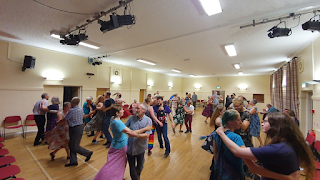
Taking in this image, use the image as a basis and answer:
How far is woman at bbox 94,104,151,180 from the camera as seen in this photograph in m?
1.80

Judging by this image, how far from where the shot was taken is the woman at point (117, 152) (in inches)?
71.1

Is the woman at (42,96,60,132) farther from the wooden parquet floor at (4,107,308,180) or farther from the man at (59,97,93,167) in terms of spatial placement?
the man at (59,97,93,167)

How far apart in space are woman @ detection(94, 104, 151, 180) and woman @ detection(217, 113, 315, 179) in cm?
143

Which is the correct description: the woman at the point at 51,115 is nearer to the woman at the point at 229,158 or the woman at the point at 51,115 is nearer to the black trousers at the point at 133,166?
the black trousers at the point at 133,166

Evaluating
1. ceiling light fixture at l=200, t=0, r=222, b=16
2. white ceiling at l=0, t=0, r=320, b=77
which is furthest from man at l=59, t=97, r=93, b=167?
ceiling light fixture at l=200, t=0, r=222, b=16

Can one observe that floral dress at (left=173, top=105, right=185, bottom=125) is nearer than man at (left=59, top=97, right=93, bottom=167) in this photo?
No

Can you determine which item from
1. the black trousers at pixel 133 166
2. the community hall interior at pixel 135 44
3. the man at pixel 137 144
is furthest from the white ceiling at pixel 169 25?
the black trousers at pixel 133 166

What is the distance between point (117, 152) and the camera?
6.35ft

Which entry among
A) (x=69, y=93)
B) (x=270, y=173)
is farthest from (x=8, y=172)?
(x=69, y=93)

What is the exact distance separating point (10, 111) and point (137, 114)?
5.82 meters

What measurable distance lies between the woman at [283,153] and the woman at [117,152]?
143 centimetres

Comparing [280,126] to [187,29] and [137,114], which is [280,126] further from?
[187,29]

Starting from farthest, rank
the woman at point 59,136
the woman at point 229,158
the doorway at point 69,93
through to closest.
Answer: the doorway at point 69,93 < the woman at point 59,136 < the woman at point 229,158

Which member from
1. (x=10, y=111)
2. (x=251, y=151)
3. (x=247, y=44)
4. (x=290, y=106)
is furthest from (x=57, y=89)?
(x=290, y=106)
